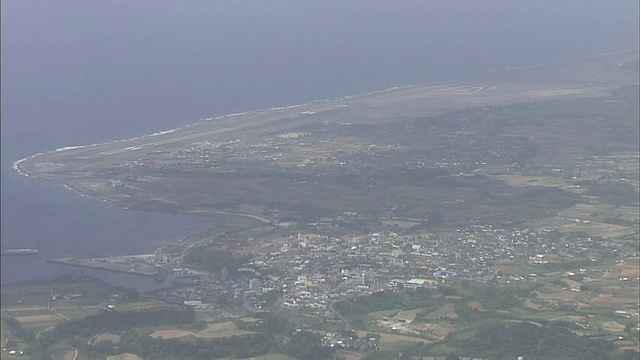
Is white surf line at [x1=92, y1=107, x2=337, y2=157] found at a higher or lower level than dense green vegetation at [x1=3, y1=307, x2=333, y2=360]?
higher

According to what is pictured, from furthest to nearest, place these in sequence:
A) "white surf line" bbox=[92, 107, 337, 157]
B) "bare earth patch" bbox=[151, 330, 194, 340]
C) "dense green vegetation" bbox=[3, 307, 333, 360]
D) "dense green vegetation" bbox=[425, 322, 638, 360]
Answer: "white surf line" bbox=[92, 107, 337, 157], "bare earth patch" bbox=[151, 330, 194, 340], "dense green vegetation" bbox=[3, 307, 333, 360], "dense green vegetation" bbox=[425, 322, 638, 360]

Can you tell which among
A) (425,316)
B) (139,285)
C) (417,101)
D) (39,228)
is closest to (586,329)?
(425,316)

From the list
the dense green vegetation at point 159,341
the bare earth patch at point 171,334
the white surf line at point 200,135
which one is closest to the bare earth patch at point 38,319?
the dense green vegetation at point 159,341

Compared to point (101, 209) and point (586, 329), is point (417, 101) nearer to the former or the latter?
point (101, 209)

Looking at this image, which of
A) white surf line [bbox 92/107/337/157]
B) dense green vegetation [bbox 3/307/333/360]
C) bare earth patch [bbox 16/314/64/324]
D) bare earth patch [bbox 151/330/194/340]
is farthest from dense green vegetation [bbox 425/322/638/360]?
white surf line [bbox 92/107/337/157]

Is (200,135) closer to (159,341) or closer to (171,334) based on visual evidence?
(171,334)

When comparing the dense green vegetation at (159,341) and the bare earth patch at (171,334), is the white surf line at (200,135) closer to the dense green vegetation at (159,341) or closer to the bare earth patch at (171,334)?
the dense green vegetation at (159,341)

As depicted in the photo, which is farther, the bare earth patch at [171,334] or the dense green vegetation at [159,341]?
the bare earth patch at [171,334]

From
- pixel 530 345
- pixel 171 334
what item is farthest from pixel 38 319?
pixel 530 345

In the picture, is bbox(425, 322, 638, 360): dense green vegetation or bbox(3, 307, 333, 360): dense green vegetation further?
bbox(3, 307, 333, 360): dense green vegetation

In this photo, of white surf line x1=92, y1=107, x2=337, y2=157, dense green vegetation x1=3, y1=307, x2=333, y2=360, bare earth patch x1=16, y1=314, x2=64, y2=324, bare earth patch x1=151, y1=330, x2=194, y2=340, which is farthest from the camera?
white surf line x1=92, y1=107, x2=337, y2=157

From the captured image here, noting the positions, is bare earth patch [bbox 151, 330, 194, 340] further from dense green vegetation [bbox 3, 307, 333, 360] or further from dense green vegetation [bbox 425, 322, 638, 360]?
dense green vegetation [bbox 425, 322, 638, 360]

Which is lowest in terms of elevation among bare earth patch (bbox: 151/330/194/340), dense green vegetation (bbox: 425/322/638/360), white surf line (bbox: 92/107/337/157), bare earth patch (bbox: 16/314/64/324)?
dense green vegetation (bbox: 425/322/638/360)
